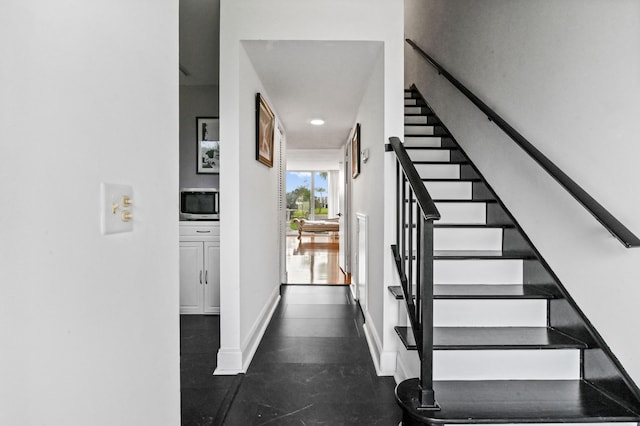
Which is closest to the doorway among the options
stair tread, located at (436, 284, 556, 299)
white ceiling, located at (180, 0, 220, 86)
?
white ceiling, located at (180, 0, 220, 86)

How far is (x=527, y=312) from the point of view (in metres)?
1.97

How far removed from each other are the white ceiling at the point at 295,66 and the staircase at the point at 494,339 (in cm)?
112

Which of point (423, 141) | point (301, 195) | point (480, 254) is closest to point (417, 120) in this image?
point (423, 141)

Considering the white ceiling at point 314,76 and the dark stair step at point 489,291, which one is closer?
the dark stair step at point 489,291

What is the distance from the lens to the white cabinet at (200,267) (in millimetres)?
3416

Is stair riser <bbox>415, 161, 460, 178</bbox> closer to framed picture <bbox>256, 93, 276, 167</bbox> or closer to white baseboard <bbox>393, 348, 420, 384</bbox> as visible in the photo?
framed picture <bbox>256, 93, 276, 167</bbox>

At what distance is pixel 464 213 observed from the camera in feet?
9.00

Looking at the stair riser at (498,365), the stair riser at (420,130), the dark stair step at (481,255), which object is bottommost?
the stair riser at (498,365)

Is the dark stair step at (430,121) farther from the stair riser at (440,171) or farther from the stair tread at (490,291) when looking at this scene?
the stair tread at (490,291)

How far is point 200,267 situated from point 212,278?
154mm

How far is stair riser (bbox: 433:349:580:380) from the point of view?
A: 68.1 inches

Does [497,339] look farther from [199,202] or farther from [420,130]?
[199,202]

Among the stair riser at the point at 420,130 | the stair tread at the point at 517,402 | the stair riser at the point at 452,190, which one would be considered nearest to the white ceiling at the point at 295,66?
the stair riser at the point at 420,130
